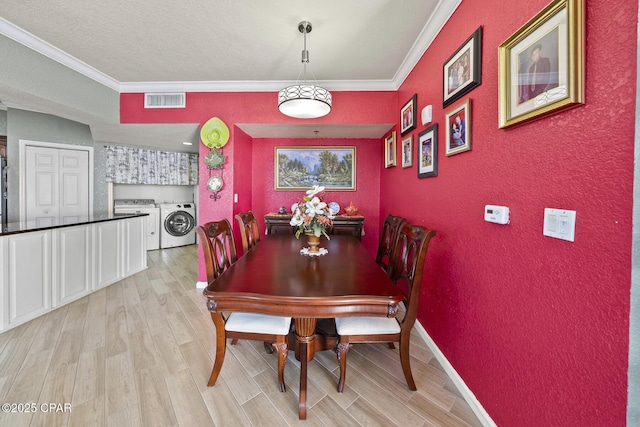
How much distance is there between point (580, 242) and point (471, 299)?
716mm

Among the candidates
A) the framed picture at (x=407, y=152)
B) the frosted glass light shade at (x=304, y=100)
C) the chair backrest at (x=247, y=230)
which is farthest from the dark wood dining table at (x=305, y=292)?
the framed picture at (x=407, y=152)

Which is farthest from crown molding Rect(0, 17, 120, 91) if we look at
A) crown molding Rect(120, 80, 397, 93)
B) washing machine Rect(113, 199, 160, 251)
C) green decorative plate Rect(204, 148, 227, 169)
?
washing machine Rect(113, 199, 160, 251)

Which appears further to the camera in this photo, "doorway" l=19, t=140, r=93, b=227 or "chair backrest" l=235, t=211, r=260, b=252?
"doorway" l=19, t=140, r=93, b=227

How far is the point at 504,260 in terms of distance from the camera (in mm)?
1156

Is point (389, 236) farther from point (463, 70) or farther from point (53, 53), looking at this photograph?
point (53, 53)

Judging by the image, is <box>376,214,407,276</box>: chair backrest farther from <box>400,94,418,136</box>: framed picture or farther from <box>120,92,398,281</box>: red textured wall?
<box>120,92,398,281</box>: red textured wall

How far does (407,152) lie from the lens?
97.6 inches

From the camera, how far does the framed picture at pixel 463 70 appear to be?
4.40 ft

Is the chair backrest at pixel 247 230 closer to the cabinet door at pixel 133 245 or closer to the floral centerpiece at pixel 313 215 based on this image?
the floral centerpiece at pixel 313 215

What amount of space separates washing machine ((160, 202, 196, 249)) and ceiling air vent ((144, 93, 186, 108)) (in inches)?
106

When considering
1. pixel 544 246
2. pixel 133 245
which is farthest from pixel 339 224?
pixel 133 245

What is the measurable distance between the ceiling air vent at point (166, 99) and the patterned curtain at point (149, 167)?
2218 mm

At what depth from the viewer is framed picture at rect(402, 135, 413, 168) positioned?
2.37m

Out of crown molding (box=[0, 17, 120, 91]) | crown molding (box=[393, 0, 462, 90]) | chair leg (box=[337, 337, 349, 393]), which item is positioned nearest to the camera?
chair leg (box=[337, 337, 349, 393])
